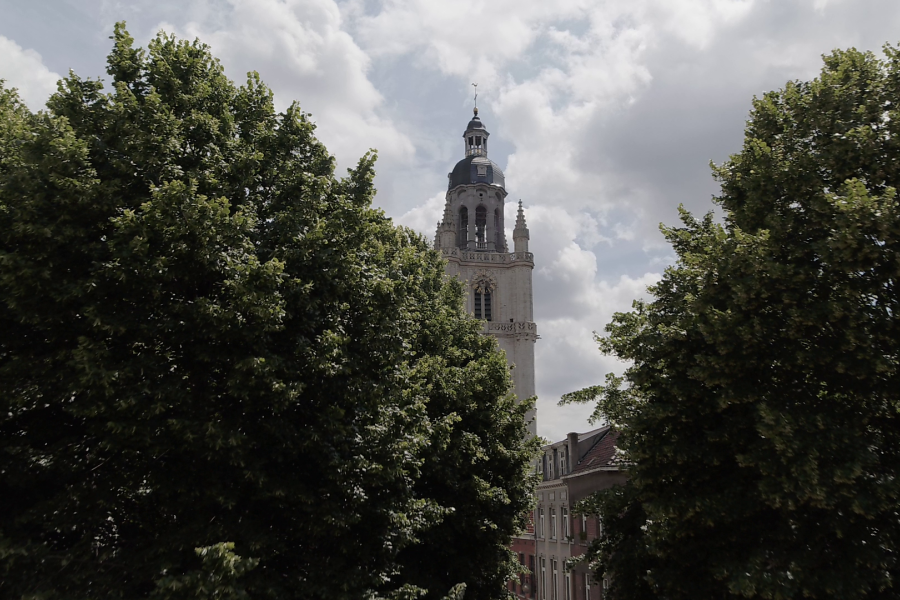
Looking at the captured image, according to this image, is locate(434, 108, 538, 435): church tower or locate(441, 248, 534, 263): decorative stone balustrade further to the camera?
locate(441, 248, 534, 263): decorative stone balustrade

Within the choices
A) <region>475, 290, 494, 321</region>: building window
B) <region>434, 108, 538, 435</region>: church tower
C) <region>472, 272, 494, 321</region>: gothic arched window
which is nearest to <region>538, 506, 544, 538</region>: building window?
<region>434, 108, 538, 435</region>: church tower

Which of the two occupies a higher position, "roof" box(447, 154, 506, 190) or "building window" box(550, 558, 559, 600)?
"roof" box(447, 154, 506, 190)

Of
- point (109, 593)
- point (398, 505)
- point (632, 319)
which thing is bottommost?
point (109, 593)

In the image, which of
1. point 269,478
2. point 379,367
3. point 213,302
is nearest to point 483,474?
point 379,367

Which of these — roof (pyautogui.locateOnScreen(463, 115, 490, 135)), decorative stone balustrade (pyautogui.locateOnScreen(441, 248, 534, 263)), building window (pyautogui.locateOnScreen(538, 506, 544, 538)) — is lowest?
building window (pyautogui.locateOnScreen(538, 506, 544, 538))

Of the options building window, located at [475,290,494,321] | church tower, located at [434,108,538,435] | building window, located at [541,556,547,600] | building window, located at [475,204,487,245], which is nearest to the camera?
building window, located at [541,556,547,600]

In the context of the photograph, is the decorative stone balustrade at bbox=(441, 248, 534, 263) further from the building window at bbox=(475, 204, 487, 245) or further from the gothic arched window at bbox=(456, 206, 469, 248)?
the building window at bbox=(475, 204, 487, 245)

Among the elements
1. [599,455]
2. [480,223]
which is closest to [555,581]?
[599,455]

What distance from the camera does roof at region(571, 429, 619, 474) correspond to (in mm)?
34438

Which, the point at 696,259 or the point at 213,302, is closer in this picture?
the point at 213,302

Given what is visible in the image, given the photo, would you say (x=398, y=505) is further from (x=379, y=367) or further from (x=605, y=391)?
(x=605, y=391)

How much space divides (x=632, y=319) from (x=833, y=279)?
17.7 ft

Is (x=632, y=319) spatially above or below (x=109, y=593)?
above

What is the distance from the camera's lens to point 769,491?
36.8ft
